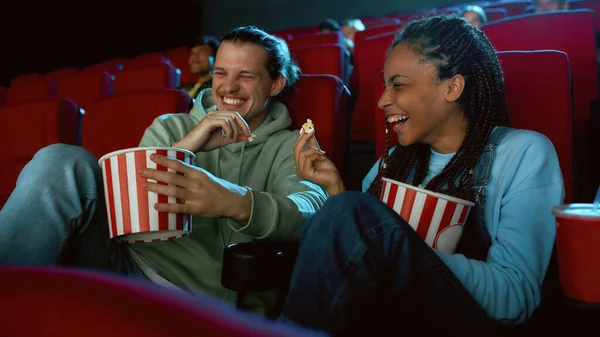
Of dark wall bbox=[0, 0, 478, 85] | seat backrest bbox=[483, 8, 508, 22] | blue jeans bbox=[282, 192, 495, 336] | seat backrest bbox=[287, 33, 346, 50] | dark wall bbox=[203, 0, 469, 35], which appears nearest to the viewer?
blue jeans bbox=[282, 192, 495, 336]

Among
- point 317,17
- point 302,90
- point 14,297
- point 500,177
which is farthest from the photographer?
point 317,17

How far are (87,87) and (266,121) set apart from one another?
1.54 metres

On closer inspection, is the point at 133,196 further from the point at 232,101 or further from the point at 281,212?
the point at 232,101

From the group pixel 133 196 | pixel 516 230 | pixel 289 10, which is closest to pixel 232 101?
pixel 133 196

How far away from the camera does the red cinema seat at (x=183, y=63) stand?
269 centimetres

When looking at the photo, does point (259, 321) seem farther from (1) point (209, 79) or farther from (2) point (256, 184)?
(1) point (209, 79)

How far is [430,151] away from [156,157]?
1.32ft

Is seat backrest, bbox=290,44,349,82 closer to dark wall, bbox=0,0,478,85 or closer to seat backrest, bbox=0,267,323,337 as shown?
seat backrest, bbox=0,267,323,337

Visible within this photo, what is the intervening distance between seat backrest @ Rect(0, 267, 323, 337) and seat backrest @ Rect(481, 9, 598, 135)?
1.05 m

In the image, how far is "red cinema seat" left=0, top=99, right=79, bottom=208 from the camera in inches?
42.6

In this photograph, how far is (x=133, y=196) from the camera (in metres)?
0.48

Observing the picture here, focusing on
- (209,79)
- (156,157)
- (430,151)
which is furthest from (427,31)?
(209,79)

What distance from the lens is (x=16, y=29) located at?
159 inches

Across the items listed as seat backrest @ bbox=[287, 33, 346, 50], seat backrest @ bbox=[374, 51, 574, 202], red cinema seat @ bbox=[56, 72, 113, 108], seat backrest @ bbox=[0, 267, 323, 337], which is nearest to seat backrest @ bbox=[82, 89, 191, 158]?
seat backrest @ bbox=[374, 51, 574, 202]
